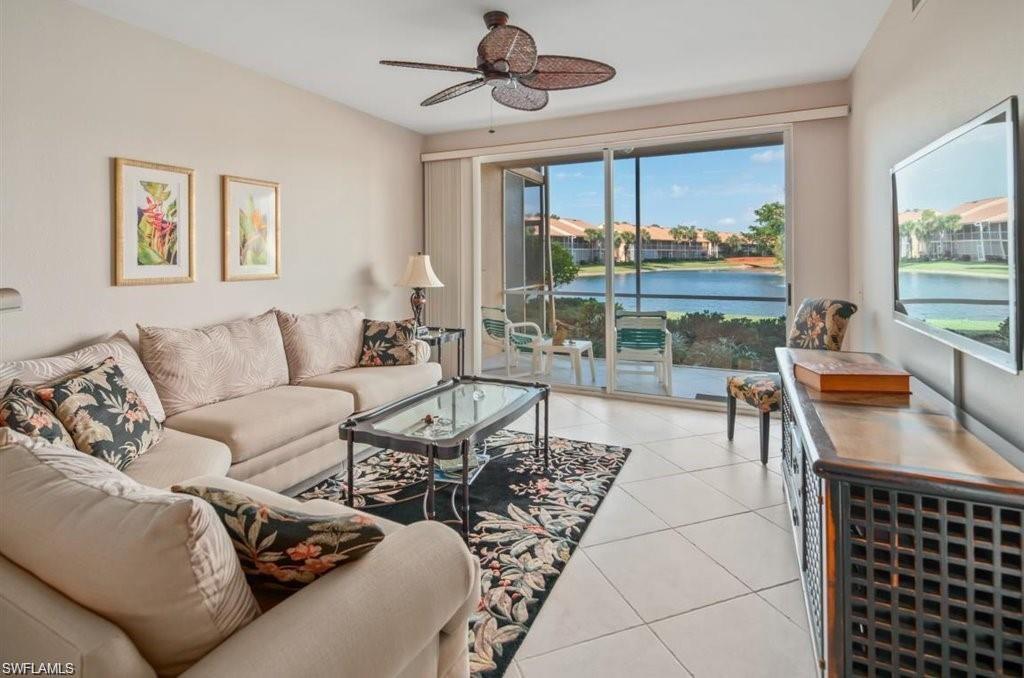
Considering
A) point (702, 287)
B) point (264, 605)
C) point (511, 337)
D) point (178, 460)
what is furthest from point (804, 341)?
point (178, 460)

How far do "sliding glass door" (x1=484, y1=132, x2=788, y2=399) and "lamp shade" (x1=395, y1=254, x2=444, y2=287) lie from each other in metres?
1.32

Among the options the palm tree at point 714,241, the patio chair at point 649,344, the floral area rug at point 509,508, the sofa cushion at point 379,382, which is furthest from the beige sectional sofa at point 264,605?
the palm tree at point 714,241

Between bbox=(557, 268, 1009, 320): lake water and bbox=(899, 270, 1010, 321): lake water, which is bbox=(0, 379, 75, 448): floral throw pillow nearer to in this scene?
bbox=(899, 270, 1010, 321): lake water

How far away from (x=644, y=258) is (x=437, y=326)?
7.30 feet

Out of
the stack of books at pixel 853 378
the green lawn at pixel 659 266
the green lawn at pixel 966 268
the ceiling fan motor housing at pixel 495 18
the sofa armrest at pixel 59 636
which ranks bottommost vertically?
the sofa armrest at pixel 59 636

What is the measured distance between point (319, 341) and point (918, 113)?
12.0ft

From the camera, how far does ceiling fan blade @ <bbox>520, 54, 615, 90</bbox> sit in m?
2.74

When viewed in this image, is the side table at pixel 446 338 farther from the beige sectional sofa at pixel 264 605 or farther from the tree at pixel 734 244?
the tree at pixel 734 244

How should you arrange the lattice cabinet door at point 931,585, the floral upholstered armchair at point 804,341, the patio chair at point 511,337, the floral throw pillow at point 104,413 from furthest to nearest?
the patio chair at point 511,337 → the floral upholstered armchair at point 804,341 → the floral throw pillow at point 104,413 → the lattice cabinet door at point 931,585

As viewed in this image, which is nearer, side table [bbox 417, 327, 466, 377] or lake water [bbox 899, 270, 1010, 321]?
lake water [bbox 899, 270, 1010, 321]

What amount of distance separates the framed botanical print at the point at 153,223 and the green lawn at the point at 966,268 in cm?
388

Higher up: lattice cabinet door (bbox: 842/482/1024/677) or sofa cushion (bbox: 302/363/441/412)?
sofa cushion (bbox: 302/363/441/412)

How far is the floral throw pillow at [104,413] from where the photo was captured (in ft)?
7.07

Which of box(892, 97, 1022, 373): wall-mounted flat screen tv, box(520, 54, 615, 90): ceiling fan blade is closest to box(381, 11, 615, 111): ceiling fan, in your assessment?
box(520, 54, 615, 90): ceiling fan blade
